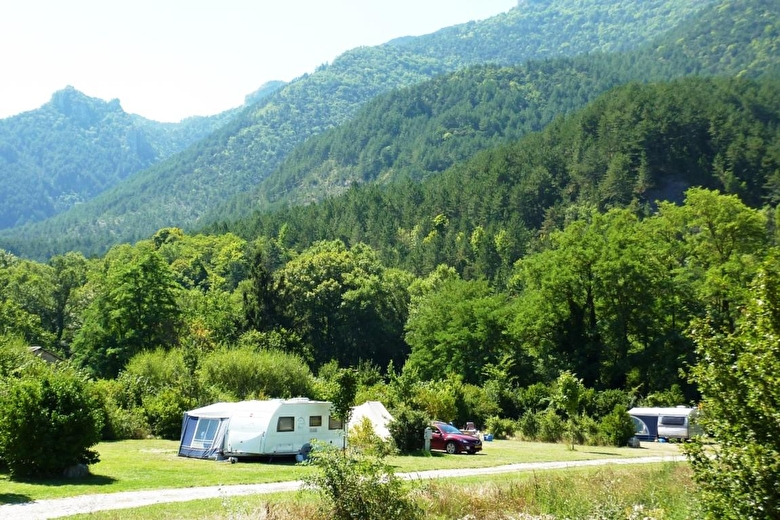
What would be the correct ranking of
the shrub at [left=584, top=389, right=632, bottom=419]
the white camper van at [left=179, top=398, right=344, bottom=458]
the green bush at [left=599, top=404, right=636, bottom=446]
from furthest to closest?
the shrub at [left=584, top=389, right=632, bottom=419] < the green bush at [left=599, top=404, right=636, bottom=446] < the white camper van at [left=179, top=398, right=344, bottom=458]

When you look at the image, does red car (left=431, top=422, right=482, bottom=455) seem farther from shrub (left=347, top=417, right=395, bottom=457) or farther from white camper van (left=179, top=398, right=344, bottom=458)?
white camper van (left=179, top=398, right=344, bottom=458)

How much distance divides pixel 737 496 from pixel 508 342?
46.1 meters

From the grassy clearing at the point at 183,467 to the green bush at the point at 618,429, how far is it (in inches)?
66.5

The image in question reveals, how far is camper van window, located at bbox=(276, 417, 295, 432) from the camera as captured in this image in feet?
90.7

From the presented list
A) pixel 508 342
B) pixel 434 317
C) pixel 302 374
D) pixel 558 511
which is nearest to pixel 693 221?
pixel 508 342

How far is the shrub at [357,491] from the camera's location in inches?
577

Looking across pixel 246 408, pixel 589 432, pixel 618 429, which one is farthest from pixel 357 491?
pixel 589 432

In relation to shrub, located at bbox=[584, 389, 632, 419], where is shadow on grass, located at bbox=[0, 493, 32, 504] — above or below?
above

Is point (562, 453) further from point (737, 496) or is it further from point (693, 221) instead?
point (693, 221)

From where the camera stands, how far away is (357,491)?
14703 mm

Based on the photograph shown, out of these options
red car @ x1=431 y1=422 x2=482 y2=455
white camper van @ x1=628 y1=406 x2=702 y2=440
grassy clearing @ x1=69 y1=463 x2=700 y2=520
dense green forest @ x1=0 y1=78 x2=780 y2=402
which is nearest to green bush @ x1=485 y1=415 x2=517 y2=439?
dense green forest @ x1=0 y1=78 x2=780 y2=402

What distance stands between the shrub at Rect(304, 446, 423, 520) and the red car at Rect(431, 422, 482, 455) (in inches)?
676

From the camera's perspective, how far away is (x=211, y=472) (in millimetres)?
23141

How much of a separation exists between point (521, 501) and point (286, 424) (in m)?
12.0
